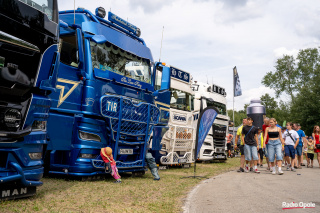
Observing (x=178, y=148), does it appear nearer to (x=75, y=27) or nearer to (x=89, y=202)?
(x=75, y=27)

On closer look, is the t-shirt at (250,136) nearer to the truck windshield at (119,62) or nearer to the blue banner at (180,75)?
the blue banner at (180,75)

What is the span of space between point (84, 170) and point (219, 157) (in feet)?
33.7

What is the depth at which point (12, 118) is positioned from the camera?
4574 mm

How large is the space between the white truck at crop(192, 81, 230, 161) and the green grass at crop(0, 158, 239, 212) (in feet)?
24.6

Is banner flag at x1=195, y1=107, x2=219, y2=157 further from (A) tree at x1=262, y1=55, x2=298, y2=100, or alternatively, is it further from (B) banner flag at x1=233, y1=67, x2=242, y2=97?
(A) tree at x1=262, y1=55, x2=298, y2=100

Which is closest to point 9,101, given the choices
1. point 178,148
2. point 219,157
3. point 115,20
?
point 115,20

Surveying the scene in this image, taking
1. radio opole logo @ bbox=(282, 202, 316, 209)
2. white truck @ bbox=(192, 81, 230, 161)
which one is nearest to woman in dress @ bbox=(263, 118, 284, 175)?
white truck @ bbox=(192, 81, 230, 161)

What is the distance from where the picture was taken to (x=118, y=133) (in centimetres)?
766

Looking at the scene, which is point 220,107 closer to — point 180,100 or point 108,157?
point 180,100

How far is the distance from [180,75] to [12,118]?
908cm

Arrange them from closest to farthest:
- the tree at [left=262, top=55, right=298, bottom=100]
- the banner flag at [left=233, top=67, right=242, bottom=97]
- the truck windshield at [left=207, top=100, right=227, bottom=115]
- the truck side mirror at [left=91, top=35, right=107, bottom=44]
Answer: the truck side mirror at [left=91, top=35, right=107, bottom=44]
the truck windshield at [left=207, top=100, right=227, bottom=115]
the banner flag at [left=233, top=67, right=242, bottom=97]
the tree at [left=262, top=55, right=298, bottom=100]

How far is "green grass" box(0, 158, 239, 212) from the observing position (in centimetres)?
478

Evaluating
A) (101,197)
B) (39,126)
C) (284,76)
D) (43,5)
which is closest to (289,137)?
(101,197)

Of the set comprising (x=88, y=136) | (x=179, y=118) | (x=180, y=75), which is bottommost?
(x=88, y=136)
